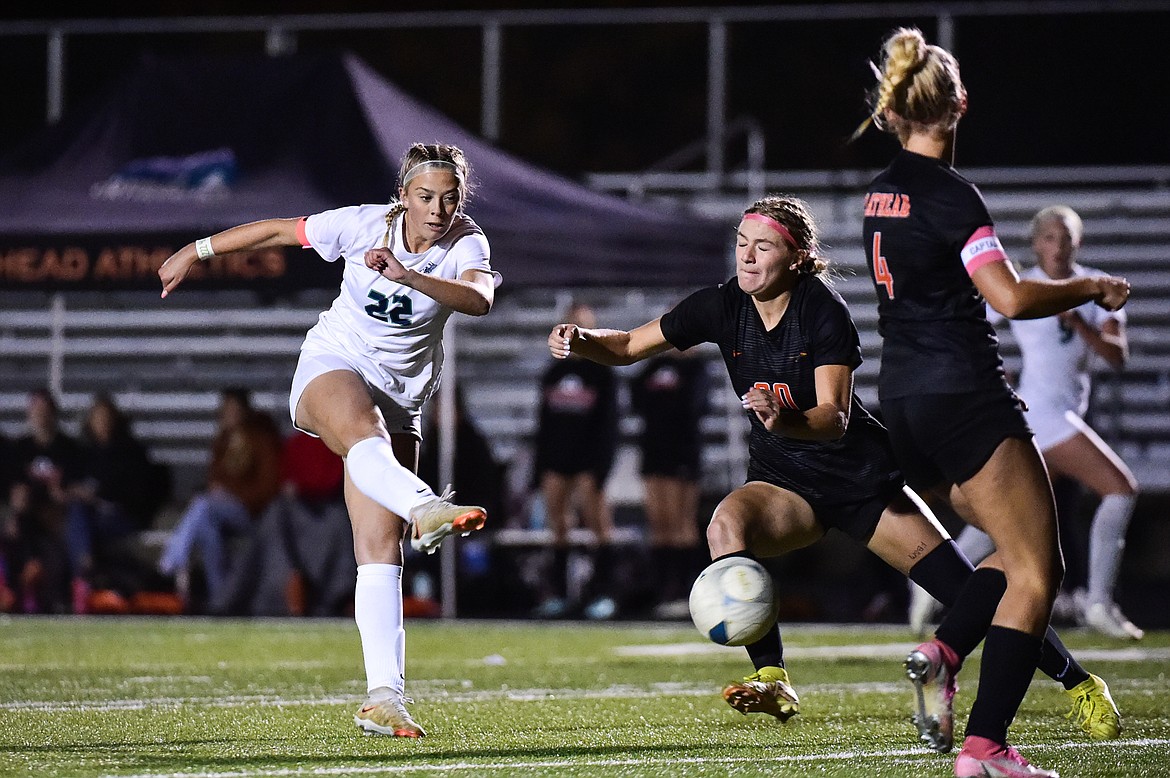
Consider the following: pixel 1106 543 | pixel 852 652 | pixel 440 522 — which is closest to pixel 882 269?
pixel 440 522

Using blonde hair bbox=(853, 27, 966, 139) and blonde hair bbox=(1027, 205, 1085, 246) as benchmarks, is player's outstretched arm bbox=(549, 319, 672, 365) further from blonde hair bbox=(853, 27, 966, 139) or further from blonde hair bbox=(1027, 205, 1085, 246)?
blonde hair bbox=(1027, 205, 1085, 246)

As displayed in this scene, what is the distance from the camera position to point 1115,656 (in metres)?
8.45

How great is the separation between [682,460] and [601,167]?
702 centimetres

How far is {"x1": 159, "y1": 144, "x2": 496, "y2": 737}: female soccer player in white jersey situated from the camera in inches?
211

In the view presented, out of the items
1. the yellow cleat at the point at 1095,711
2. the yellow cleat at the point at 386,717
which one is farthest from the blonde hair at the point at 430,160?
the yellow cleat at the point at 1095,711

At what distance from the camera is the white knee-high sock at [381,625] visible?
17.9 ft

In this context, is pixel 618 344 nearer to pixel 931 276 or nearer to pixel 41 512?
pixel 931 276

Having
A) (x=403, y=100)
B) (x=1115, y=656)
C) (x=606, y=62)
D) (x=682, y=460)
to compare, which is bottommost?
(x=1115, y=656)

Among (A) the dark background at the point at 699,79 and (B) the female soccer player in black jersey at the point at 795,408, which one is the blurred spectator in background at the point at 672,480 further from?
(B) the female soccer player in black jersey at the point at 795,408

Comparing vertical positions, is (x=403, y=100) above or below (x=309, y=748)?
above

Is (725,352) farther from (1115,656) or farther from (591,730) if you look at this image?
(1115,656)

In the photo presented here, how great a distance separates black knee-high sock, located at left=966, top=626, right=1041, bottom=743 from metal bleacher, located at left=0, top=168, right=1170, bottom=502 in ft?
32.7

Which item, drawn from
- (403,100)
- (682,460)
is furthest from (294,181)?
(682,460)

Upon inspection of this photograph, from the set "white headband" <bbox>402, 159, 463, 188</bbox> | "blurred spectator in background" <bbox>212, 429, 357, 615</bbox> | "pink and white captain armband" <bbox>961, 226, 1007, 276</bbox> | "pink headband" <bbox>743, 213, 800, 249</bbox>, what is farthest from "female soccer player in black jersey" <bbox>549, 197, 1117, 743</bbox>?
"blurred spectator in background" <bbox>212, 429, 357, 615</bbox>
